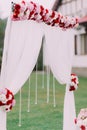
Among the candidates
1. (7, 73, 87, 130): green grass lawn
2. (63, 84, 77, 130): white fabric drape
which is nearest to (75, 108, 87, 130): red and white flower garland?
(63, 84, 77, 130): white fabric drape

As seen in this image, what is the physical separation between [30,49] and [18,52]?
1.21 feet

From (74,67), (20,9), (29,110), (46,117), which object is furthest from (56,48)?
(74,67)

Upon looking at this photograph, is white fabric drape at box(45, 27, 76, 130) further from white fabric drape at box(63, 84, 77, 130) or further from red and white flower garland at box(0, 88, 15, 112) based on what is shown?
red and white flower garland at box(0, 88, 15, 112)

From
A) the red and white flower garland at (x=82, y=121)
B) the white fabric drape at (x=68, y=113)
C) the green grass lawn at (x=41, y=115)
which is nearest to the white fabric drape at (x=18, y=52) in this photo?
the red and white flower garland at (x=82, y=121)

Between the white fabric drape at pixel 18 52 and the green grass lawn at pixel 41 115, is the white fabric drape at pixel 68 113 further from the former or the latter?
the white fabric drape at pixel 18 52

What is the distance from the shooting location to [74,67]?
2394 centimetres

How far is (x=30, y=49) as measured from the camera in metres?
5.92

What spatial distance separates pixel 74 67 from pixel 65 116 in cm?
1704

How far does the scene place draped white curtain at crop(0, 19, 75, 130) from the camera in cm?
541

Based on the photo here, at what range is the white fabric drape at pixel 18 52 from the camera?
17.7 feet

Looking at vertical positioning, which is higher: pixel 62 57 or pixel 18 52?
pixel 18 52

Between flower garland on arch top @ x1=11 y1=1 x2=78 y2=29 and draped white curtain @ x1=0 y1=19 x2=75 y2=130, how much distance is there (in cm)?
10

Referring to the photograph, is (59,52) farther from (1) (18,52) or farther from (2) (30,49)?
(1) (18,52)

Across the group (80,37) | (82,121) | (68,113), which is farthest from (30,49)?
(80,37)
